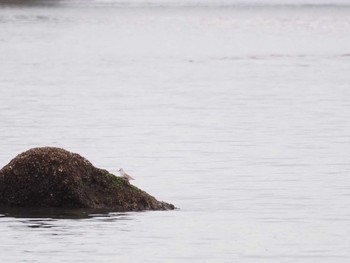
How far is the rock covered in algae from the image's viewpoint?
20.4 metres

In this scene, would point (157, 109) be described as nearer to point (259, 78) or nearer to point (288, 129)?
point (288, 129)

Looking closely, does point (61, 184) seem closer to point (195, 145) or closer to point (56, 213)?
point (56, 213)

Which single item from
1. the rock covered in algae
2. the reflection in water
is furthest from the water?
the rock covered in algae

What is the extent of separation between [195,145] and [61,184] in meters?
12.1

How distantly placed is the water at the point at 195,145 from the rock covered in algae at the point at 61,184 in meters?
0.22

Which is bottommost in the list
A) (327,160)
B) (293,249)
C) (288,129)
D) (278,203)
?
(293,249)

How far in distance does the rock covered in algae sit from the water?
222mm

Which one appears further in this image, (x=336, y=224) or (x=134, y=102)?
(x=134, y=102)

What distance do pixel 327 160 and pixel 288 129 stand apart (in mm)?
6890

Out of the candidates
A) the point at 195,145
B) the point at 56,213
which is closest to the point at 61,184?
the point at 56,213

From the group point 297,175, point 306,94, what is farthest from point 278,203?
point 306,94

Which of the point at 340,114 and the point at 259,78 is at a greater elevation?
the point at 259,78

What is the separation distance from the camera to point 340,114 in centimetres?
4075

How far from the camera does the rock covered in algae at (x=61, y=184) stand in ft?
67.0
